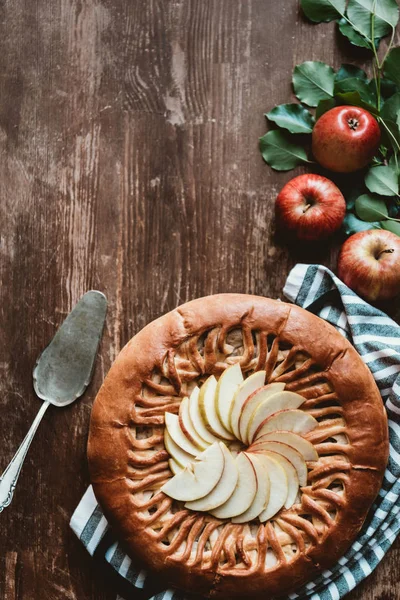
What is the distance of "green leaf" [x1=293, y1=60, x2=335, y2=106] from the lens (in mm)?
2006

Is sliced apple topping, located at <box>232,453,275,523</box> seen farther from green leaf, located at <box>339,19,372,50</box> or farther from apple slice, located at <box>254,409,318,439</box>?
green leaf, located at <box>339,19,372,50</box>

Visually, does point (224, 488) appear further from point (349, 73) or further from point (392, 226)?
point (349, 73)

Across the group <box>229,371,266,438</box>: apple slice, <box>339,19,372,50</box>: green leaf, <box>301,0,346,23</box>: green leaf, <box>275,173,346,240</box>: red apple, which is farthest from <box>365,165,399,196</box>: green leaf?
<box>229,371,266,438</box>: apple slice

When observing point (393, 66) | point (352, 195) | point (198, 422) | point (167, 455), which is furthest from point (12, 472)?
point (393, 66)

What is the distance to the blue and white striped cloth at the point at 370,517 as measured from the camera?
187cm

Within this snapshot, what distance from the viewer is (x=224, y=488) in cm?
178

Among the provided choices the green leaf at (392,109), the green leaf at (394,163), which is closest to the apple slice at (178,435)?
the green leaf at (394,163)

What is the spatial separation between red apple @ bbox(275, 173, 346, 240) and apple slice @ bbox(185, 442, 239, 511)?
2.27 feet

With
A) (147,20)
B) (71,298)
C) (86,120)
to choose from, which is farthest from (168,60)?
(71,298)

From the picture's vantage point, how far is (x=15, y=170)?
6.68ft

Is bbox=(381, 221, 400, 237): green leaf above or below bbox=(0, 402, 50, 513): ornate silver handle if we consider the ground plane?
above

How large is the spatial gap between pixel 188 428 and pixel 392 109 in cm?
114

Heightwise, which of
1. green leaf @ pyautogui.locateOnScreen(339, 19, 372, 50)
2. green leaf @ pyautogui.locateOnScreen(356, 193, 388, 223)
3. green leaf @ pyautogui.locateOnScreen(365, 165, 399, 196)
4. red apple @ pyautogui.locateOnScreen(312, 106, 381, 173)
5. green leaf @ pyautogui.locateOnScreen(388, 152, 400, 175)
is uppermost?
green leaf @ pyautogui.locateOnScreen(339, 19, 372, 50)

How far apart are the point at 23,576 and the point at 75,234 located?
1068 mm
